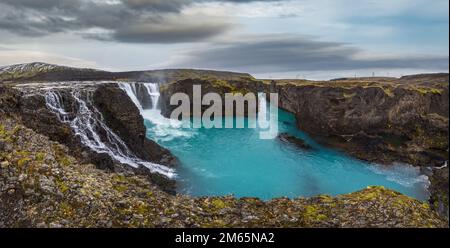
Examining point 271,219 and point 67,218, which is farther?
point 271,219

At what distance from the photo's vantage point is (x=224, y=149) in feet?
202

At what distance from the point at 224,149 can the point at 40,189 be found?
47.1m

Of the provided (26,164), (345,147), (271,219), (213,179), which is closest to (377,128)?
(345,147)

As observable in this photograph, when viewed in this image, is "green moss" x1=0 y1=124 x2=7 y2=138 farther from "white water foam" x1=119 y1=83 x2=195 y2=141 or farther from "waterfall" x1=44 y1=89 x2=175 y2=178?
"white water foam" x1=119 y1=83 x2=195 y2=141

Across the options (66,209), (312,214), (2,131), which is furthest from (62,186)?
(312,214)

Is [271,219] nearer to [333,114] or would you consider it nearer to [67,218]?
[67,218]

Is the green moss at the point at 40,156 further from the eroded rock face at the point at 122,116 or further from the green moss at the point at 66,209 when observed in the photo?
the eroded rock face at the point at 122,116

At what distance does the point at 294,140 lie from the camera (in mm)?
66812

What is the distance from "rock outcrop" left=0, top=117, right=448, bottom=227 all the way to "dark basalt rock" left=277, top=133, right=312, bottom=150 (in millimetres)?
45982

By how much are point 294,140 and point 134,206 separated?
54.5m

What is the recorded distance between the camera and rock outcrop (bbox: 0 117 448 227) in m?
14.5

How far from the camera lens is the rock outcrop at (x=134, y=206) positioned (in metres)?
14.5

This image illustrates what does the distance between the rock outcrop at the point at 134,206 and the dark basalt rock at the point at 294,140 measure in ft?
151
